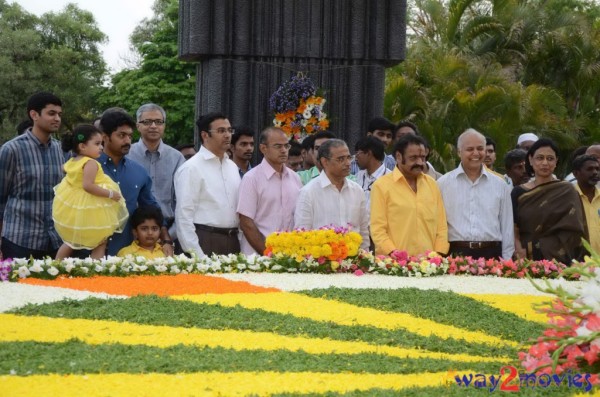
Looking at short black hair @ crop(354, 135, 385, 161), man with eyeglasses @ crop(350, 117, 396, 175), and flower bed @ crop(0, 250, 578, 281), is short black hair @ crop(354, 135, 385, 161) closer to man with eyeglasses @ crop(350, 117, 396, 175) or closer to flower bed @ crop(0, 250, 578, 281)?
man with eyeglasses @ crop(350, 117, 396, 175)

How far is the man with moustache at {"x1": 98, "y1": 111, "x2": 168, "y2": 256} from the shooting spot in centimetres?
851

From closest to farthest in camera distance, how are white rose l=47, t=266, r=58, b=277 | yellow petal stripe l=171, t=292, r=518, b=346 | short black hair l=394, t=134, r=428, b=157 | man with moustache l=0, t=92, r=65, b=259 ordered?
yellow petal stripe l=171, t=292, r=518, b=346 → white rose l=47, t=266, r=58, b=277 → man with moustache l=0, t=92, r=65, b=259 → short black hair l=394, t=134, r=428, b=157

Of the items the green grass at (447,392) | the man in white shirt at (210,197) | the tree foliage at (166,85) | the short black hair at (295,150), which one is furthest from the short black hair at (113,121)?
the tree foliage at (166,85)

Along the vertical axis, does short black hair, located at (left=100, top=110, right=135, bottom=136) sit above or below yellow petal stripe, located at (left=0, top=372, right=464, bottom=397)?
above

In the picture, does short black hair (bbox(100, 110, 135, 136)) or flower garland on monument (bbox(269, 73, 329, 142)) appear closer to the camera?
short black hair (bbox(100, 110, 135, 136))

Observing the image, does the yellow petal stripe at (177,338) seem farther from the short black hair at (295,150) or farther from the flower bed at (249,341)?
the short black hair at (295,150)

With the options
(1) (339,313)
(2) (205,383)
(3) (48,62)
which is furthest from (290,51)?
(3) (48,62)

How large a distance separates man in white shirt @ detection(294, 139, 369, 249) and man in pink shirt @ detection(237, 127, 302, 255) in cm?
22

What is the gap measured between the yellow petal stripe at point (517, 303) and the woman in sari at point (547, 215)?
167 centimetres

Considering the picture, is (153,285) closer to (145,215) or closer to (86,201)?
(86,201)

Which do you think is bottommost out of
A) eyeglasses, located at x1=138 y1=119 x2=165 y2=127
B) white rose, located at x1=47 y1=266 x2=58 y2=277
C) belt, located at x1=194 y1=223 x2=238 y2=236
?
white rose, located at x1=47 y1=266 x2=58 y2=277

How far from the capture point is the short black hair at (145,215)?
8.43m

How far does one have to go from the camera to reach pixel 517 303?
23.1 ft

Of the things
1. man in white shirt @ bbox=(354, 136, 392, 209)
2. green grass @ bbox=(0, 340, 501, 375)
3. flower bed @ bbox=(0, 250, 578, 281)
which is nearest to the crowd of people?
flower bed @ bbox=(0, 250, 578, 281)
